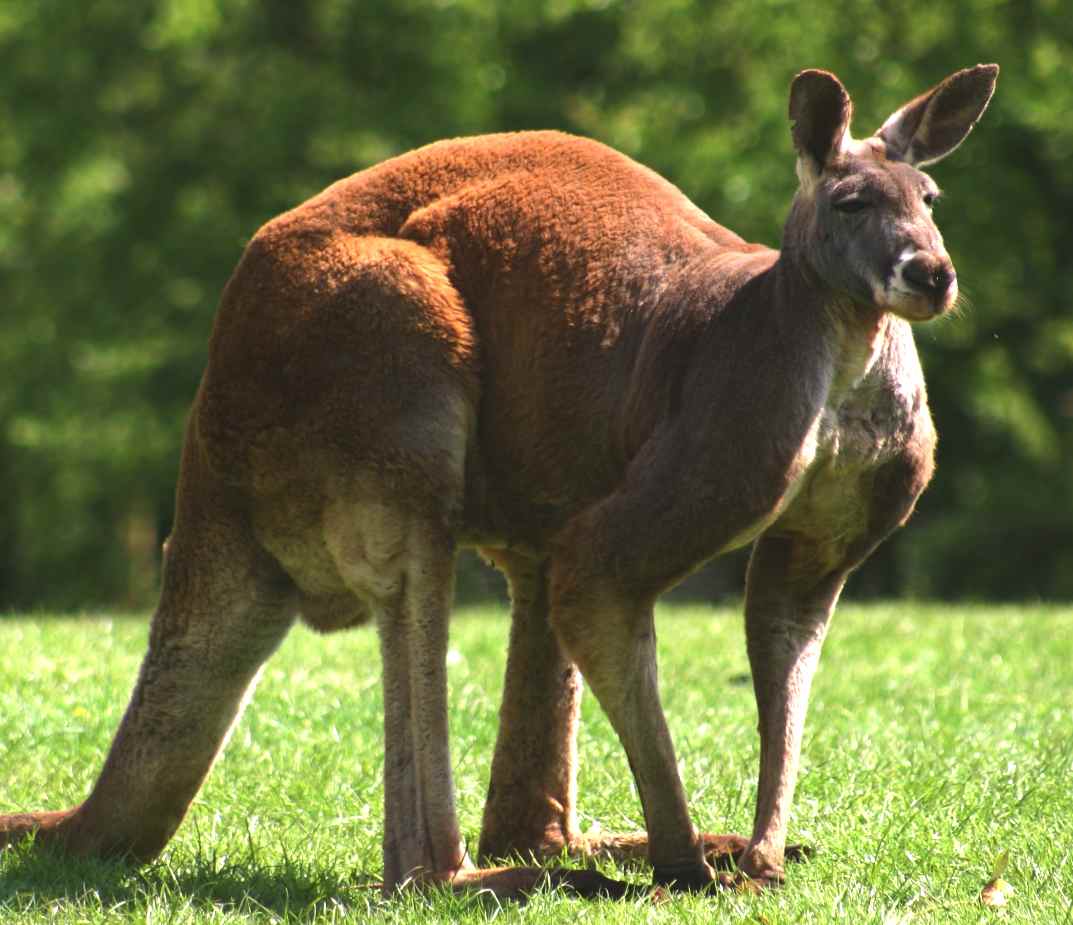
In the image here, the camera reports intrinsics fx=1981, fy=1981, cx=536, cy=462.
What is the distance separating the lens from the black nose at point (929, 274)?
455cm

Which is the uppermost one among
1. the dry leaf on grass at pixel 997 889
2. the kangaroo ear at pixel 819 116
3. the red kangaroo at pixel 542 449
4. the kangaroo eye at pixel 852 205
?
Result: the kangaroo ear at pixel 819 116

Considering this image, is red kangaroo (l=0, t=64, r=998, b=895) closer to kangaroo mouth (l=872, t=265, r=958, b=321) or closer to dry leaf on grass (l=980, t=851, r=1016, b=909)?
kangaroo mouth (l=872, t=265, r=958, b=321)

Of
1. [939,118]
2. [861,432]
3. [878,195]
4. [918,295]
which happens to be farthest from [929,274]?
[939,118]

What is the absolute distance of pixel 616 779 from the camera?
661 centimetres

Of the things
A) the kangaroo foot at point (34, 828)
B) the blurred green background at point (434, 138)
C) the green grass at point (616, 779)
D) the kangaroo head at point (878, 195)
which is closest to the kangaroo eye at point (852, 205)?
the kangaroo head at point (878, 195)

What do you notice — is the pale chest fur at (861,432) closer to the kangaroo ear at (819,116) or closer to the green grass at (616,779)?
the kangaroo ear at (819,116)

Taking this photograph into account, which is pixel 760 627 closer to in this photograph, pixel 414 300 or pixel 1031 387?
pixel 414 300

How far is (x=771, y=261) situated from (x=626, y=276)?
388mm

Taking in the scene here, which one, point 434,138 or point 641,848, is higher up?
point 434,138

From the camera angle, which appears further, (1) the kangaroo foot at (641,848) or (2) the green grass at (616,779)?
(1) the kangaroo foot at (641,848)

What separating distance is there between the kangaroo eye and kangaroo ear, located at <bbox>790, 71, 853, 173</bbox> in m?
0.18

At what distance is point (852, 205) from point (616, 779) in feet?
8.30

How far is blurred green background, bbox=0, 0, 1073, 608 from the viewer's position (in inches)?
782

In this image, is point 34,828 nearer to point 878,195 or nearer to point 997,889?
point 997,889
